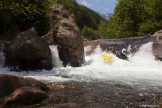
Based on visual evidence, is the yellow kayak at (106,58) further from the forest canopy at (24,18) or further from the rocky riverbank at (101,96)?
the rocky riverbank at (101,96)

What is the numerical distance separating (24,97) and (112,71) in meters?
12.4

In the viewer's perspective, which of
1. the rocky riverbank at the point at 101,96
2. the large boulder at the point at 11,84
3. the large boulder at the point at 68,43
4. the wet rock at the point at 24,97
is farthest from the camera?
the large boulder at the point at 68,43

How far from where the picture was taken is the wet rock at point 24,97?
12211 mm

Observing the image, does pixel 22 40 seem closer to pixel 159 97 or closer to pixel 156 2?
pixel 159 97

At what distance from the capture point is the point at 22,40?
23453mm

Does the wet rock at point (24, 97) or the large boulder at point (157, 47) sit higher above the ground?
the large boulder at point (157, 47)

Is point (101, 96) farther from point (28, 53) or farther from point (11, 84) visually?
point (28, 53)

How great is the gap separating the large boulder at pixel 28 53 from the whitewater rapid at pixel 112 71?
2.72 ft

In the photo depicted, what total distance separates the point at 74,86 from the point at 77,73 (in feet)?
18.2

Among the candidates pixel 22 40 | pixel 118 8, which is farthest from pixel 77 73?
pixel 118 8

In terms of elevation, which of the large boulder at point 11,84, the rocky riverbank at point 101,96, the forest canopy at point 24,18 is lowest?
the rocky riverbank at point 101,96

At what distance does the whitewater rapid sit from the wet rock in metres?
5.60

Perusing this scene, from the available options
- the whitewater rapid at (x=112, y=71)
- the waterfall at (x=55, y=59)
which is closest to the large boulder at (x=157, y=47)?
the whitewater rapid at (x=112, y=71)

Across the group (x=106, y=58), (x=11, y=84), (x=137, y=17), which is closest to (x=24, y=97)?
(x=11, y=84)
